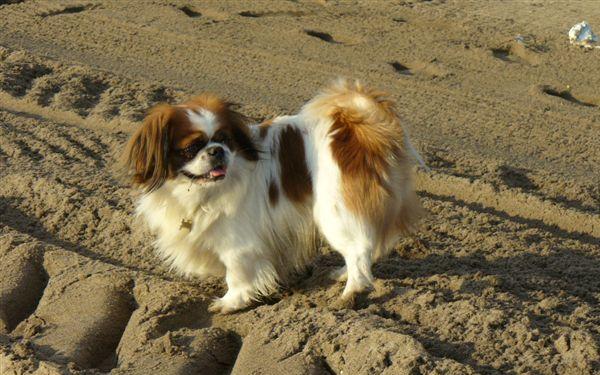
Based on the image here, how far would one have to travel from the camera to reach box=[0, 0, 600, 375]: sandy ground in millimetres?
5094

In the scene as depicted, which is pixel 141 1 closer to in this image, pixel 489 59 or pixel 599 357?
pixel 489 59

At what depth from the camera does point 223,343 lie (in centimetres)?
528

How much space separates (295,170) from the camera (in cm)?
556

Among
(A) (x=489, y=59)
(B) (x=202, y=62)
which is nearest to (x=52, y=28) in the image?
(B) (x=202, y=62)

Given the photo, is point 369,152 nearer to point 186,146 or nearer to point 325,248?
point 186,146

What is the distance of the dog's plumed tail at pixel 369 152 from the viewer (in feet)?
17.6

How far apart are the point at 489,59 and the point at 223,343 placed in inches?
244

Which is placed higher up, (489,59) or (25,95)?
(489,59)

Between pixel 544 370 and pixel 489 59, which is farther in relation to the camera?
pixel 489 59

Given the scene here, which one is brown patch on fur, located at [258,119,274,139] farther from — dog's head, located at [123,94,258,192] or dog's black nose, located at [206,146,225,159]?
dog's black nose, located at [206,146,225,159]

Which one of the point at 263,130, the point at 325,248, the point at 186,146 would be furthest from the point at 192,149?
the point at 325,248

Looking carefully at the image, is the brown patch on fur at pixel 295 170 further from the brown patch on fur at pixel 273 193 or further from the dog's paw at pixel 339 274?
the dog's paw at pixel 339 274

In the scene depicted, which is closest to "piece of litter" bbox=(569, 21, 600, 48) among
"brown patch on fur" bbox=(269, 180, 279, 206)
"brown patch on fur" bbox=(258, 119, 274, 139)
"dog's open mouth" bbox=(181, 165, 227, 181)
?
"brown patch on fur" bbox=(258, 119, 274, 139)

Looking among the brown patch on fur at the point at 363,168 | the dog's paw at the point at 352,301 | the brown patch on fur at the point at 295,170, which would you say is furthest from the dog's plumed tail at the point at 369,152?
the dog's paw at the point at 352,301
